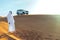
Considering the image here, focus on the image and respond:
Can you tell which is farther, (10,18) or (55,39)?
(10,18)

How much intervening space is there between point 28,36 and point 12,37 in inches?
26.2

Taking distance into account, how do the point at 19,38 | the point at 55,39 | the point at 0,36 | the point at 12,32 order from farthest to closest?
the point at 12,32
the point at 0,36
the point at 19,38
the point at 55,39

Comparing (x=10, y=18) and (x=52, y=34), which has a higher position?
(x=10, y=18)

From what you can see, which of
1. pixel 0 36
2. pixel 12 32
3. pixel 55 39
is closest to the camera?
pixel 55 39

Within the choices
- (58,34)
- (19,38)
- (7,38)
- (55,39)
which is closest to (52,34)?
(58,34)

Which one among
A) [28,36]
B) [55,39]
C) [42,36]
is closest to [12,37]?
[28,36]

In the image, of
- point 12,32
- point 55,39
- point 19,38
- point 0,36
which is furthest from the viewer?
point 12,32

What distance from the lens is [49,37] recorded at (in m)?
7.20

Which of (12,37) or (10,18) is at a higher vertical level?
(10,18)

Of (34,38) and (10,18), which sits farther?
(10,18)

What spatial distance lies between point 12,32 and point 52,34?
6.56ft

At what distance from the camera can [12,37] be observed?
7.47m

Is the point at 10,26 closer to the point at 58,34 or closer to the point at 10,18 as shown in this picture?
the point at 10,18

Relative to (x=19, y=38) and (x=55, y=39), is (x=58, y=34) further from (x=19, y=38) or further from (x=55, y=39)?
(x=19, y=38)
